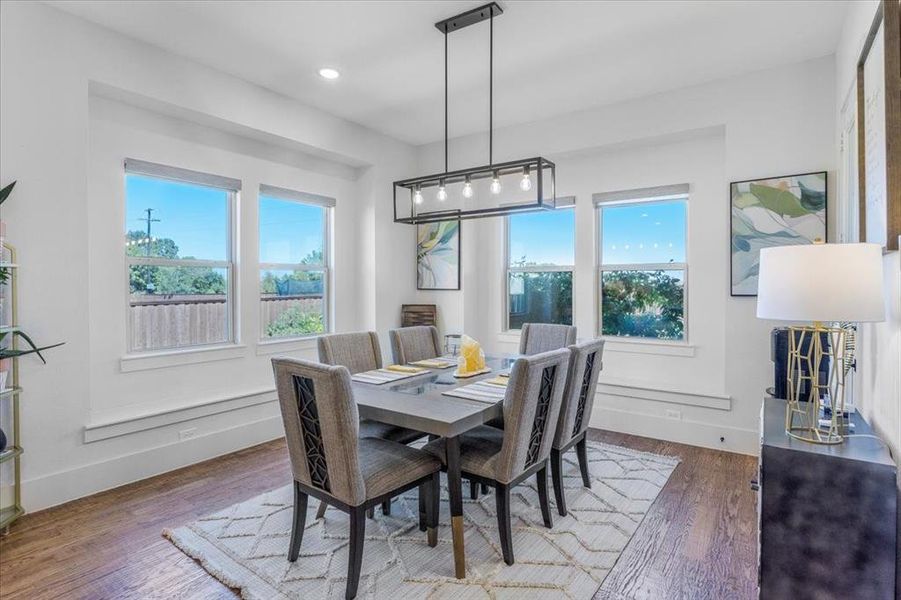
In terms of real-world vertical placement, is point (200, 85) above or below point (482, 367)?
above

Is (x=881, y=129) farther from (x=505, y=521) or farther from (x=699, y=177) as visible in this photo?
(x=699, y=177)

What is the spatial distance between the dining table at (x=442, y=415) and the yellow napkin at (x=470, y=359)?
0.40m

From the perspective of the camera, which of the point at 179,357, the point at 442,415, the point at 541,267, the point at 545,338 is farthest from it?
the point at 541,267

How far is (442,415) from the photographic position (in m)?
2.09

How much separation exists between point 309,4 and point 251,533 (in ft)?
9.59

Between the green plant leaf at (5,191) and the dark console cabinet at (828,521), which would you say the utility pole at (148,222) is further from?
the dark console cabinet at (828,521)

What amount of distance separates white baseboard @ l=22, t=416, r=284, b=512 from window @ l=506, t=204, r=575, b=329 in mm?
2689

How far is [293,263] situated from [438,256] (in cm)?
155

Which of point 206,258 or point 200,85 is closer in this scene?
point 200,85

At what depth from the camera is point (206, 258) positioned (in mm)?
3846

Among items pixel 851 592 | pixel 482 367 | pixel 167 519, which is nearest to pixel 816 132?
pixel 482 367

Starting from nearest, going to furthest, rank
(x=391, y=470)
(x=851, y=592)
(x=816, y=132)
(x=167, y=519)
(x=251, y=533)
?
(x=851, y=592) → (x=391, y=470) → (x=251, y=533) → (x=167, y=519) → (x=816, y=132)

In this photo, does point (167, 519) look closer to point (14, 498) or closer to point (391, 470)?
point (14, 498)

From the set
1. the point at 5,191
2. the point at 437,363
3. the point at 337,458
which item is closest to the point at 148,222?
the point at 5,191
